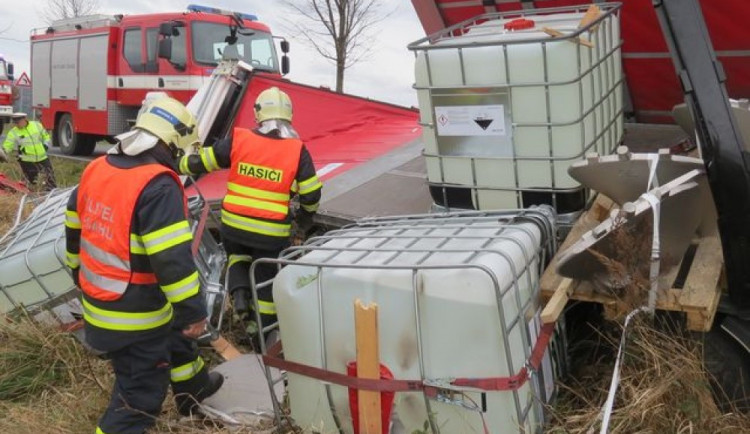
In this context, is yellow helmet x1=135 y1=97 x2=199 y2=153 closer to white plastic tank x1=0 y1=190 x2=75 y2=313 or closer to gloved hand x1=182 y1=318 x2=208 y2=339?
gloved hand x1=182 y1=318 x2=208 y2=339

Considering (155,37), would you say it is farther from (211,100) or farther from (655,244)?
(655,244)

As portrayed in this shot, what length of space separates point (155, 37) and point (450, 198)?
9606mm

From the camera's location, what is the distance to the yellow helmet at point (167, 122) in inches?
119

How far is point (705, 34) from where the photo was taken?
8.41 feet

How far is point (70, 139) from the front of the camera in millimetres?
14789

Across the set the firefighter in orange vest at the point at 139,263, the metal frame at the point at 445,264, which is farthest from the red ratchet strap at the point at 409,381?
the firefighter in orange vest at the point at 139,263

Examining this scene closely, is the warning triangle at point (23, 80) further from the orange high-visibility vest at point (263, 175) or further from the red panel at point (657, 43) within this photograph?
the orange high-visibility vest at point (263, 175)

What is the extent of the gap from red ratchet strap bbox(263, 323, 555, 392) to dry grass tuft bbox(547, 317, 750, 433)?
0.29 m

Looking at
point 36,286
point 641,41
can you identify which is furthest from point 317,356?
point 641,41

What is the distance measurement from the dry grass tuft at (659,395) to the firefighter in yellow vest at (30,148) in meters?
9.27

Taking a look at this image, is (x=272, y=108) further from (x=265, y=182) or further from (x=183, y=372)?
(x=183, y=372)

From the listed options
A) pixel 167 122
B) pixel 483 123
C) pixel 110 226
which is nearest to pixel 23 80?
pixel 167 122

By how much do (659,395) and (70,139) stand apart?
14.6 meters

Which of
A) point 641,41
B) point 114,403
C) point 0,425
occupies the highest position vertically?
point 641,41
